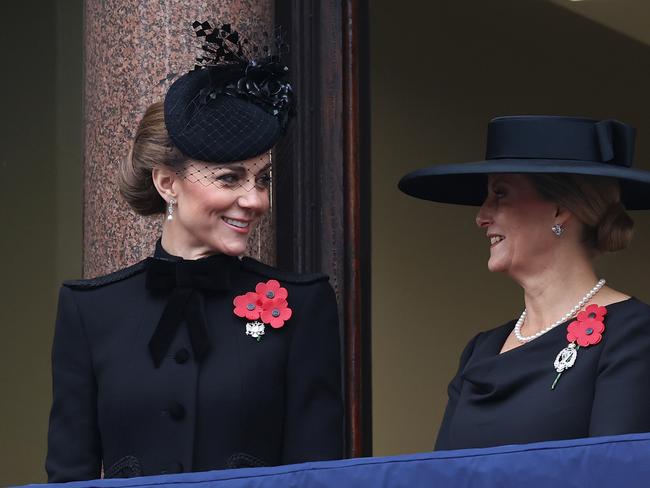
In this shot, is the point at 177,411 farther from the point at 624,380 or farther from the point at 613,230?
the point at 613,230

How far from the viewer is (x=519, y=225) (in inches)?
138

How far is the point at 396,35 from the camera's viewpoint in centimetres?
752

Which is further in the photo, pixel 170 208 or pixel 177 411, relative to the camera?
pixel 170 208

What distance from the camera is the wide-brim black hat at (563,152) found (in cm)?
348

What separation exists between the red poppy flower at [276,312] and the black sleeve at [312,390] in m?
0.03

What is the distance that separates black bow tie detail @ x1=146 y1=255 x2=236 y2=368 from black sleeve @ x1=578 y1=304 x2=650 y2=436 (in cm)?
88

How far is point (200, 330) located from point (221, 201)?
0.30m

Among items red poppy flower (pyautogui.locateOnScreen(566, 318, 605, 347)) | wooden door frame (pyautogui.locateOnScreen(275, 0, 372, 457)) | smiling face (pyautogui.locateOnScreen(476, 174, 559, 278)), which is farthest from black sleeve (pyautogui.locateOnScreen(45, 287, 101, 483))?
wooden door frame (pyautogui.locateOnScreen(275, 0, 372, 457))

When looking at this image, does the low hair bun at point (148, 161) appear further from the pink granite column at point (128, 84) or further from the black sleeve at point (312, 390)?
the pink granite column at point (128, 84)

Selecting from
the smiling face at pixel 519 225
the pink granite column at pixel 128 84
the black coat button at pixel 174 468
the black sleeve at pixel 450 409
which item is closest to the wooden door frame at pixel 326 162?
the pink granite column at pixel 128 84

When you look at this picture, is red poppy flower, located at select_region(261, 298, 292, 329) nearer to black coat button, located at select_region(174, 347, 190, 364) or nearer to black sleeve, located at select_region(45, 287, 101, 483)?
black coat button, located at select_region(174, 347, 190, 364)

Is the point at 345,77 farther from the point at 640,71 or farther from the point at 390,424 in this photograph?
the point at 640,71

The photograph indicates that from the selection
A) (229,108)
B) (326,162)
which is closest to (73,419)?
(229,108)

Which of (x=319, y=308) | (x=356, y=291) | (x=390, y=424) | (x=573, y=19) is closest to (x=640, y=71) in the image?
(x=573, y=19)
